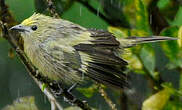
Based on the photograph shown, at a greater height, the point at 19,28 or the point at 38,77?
the point at 19,28

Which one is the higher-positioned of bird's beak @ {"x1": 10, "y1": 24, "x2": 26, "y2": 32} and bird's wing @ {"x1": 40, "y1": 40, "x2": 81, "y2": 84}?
bird's beak @ {"x1": 10, "y1": 24, "x2": 26, "y2": 32}

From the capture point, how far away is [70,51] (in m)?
3.86

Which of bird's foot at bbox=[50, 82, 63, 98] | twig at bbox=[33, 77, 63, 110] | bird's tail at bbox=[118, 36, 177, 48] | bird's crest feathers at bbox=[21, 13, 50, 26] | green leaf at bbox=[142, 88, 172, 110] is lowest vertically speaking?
green leaf at bbox=[142, 88, 172, 110]

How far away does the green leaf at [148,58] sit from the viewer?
14.1ft

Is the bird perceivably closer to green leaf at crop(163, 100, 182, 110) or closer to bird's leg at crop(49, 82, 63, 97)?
bird's leg at crop(49, 82, 63, 97)

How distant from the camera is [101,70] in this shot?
384cm

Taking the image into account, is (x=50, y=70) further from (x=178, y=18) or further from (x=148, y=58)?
(x=178, y=18)

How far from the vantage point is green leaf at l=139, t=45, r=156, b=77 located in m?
4.29

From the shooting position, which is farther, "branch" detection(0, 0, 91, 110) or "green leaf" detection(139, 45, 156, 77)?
"green leaf" detection(139, 45, 156, 77)

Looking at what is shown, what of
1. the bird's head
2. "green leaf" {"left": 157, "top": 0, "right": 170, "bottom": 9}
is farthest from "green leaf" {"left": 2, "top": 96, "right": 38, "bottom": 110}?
"green leaf" {"left": 157, "top": 0, "right": 170, "bottom": 9}

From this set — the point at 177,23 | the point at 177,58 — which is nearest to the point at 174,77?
the point at 177,23

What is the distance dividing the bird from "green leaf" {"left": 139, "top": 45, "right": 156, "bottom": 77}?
0.75ft

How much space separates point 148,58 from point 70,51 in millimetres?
656

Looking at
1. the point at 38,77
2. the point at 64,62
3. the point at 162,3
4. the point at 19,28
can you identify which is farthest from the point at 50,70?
the point at 162,3
